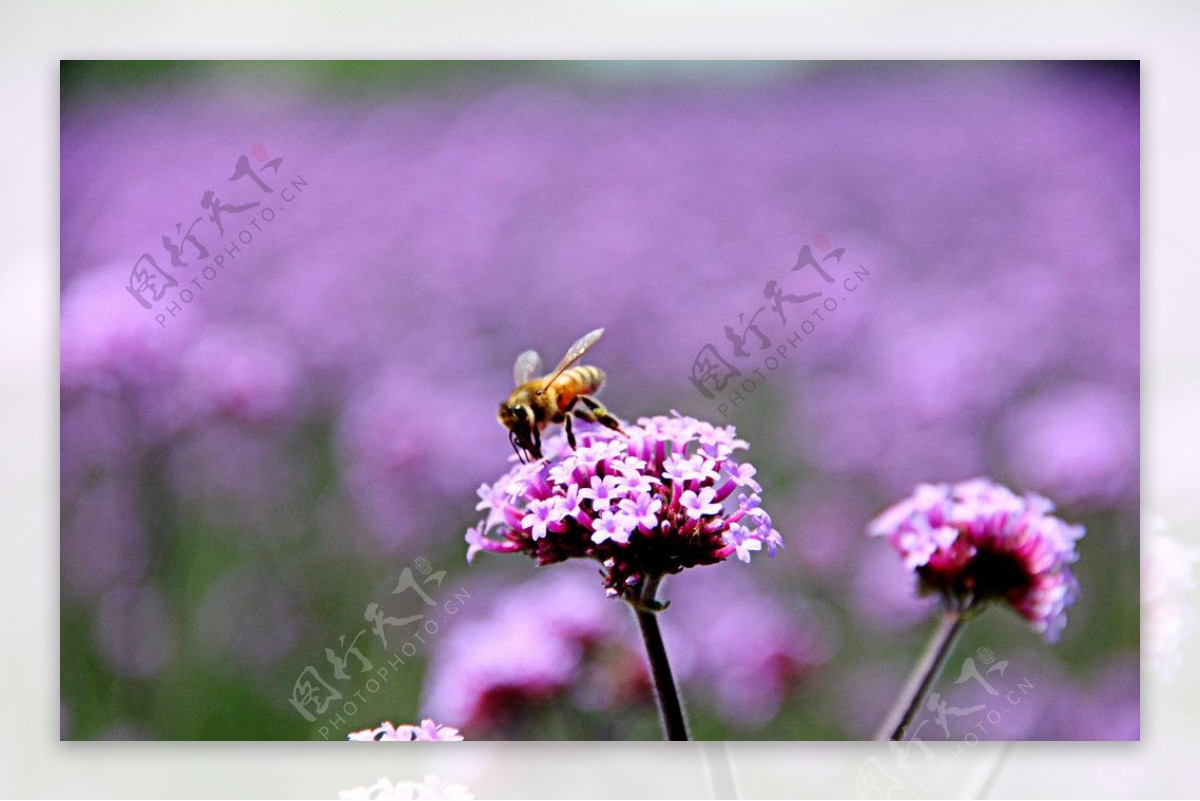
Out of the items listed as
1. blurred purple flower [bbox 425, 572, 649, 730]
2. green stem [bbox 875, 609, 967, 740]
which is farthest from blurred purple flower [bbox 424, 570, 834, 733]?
green stem [bbox 875, 609, 967, 740]

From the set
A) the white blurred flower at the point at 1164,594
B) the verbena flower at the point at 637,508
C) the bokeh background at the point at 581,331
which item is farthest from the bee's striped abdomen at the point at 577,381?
the white blurred flower at the point at 1164,594

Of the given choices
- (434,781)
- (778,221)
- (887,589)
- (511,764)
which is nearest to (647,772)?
(511,764)

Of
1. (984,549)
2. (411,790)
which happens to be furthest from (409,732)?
(984,549)

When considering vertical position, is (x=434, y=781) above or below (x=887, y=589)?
below

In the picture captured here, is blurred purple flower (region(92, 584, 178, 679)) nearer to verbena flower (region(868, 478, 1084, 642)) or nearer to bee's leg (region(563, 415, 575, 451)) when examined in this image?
bee's leg (region(563, 415, 575, 451))

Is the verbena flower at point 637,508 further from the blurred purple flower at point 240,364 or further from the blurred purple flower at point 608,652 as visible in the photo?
the blurred purple flower at point 240,364

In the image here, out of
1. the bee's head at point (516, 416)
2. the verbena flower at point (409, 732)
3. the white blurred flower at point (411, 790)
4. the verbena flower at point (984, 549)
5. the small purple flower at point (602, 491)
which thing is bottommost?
the white blurred flower at point (411, 790)

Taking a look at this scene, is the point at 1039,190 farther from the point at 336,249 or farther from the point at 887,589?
the point at 336,249
